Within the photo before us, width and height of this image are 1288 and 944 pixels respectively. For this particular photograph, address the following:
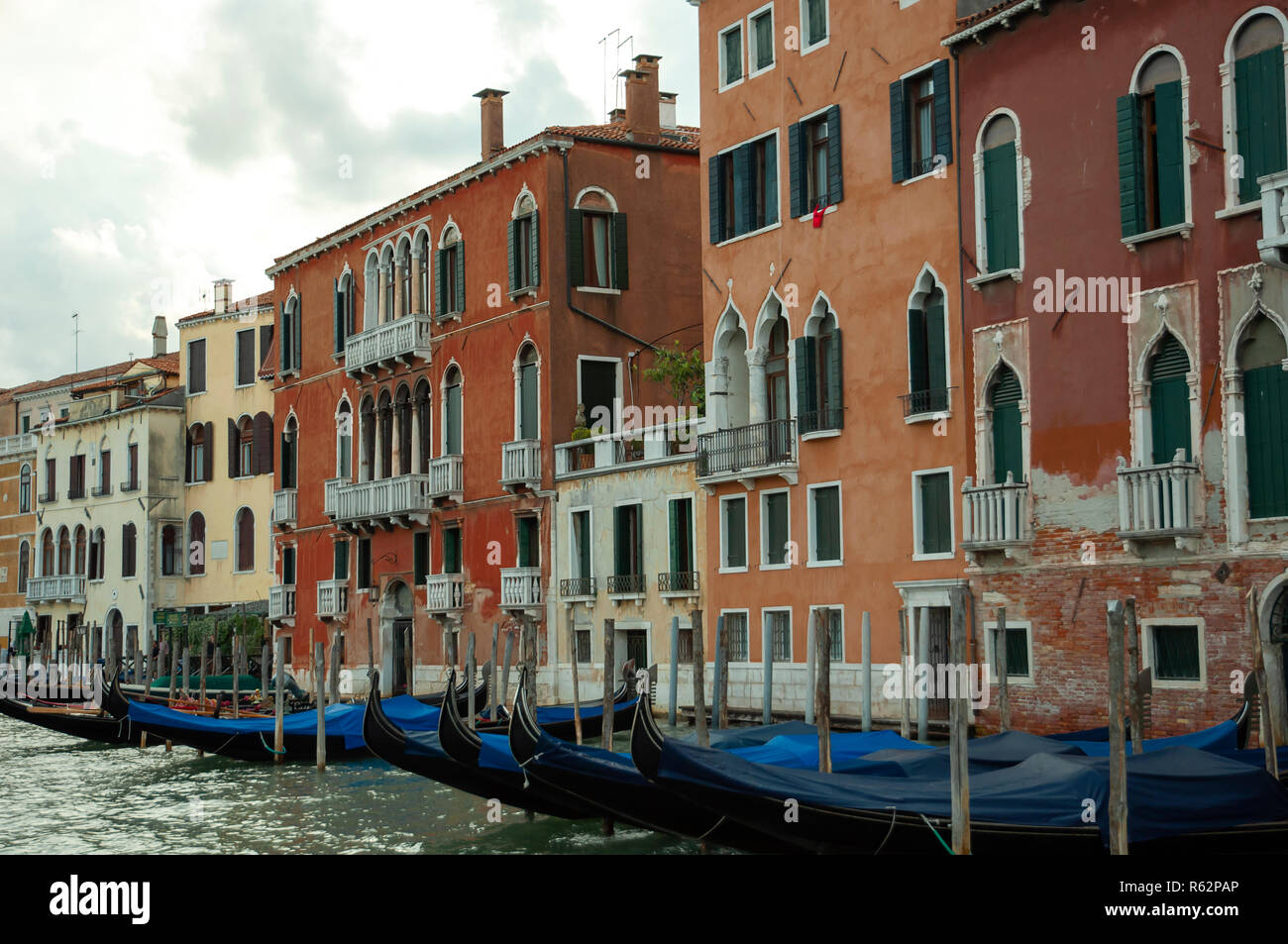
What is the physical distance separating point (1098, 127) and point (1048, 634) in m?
4.49

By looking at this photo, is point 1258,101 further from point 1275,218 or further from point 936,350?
point 936,350

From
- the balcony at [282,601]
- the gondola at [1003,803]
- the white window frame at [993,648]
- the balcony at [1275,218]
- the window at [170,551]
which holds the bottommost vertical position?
the gondola at [1003,803]

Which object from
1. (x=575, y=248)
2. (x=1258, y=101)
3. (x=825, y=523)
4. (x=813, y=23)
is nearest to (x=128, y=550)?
(x=575, y=248)

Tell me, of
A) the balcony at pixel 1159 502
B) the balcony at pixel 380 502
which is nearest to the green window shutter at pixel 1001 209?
the balcony at pixel 1159 502

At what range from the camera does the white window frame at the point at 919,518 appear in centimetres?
1591

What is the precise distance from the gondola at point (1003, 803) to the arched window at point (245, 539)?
76.8 ft

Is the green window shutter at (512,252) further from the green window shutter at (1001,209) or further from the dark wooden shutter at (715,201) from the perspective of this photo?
the green window shutter at (1001,209)

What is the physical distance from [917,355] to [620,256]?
701 centimetres

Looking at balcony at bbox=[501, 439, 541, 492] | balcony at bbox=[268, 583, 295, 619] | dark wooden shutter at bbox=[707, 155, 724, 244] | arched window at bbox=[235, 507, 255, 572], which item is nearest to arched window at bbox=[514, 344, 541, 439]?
balcony at bbox=[501, 439, 541, 492]

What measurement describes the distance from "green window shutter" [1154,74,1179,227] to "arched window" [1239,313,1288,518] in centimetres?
130

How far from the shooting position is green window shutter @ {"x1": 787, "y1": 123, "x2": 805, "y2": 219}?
59.2 ft

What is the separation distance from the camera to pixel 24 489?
39.4 metres

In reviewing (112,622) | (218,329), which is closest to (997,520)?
(218,329)

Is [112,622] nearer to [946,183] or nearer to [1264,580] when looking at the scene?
[946,183]
